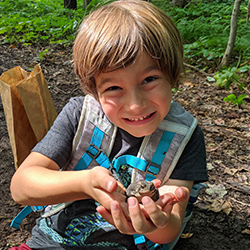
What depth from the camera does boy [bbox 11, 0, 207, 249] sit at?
1.49m

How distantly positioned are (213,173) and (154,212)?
192cm

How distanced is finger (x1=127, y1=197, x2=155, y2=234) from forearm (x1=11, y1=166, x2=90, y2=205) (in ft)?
1.05

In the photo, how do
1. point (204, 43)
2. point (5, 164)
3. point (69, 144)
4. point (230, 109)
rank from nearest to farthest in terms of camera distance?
point (69, 144) → point (5, 164) → point (230, 109) → point (204, 43)

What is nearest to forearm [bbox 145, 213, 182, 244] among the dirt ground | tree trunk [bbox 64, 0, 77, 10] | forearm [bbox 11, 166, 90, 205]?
forearm [bbox 11, 166, 90, 205]

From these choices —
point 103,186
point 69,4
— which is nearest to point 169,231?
point 103,186

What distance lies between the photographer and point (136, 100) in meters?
1.52

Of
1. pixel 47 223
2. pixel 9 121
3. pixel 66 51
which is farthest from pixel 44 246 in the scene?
pixel 66 51

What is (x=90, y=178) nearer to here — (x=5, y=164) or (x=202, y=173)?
(x=202, y=173)

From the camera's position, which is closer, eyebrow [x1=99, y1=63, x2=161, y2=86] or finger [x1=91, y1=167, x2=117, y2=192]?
finger [x1=91, y1=167, x2=117, y2=192]

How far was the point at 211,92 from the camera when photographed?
473 cm

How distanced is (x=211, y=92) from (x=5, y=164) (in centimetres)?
332

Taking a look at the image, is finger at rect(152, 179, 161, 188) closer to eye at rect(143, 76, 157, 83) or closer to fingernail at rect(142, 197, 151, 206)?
fingernail at rect(142, 197, 151, 206)

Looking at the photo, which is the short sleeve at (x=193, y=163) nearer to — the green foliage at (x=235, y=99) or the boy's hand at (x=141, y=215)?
the boy's hand at (x=141, y=215)

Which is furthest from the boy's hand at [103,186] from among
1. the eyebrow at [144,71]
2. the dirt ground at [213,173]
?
the dirt ground at [213,173]
